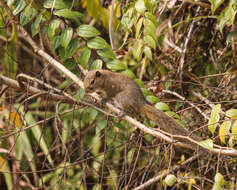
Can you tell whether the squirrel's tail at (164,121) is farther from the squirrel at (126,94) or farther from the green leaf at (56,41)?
the green leaf at (56,41)

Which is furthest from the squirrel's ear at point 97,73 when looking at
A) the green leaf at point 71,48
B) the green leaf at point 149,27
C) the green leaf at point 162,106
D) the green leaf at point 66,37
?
the green leaf at point 149,27

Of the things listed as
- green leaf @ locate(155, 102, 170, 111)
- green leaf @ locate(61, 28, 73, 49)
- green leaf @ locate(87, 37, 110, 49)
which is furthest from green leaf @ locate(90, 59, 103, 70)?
green leaf @ locate(155, 102, 170, 111)

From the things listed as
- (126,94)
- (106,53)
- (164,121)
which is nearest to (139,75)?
(126,94)

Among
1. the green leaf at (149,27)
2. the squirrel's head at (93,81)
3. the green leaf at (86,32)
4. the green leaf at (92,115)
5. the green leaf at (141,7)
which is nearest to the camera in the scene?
the green leaf at (141,7)

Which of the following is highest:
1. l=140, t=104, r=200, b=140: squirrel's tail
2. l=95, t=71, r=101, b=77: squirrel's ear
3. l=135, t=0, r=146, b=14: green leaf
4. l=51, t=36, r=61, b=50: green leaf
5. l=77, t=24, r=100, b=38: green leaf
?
l=135, t=0, r=146, b=14: green leaf

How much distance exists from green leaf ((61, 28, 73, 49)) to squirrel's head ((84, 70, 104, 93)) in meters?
0.81

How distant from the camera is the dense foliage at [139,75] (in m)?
2.36

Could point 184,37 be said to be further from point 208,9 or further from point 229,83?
point 229,83

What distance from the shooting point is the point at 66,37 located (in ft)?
8.29

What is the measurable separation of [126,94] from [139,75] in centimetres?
43

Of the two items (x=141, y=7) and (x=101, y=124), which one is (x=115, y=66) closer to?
(x=101, y=124)

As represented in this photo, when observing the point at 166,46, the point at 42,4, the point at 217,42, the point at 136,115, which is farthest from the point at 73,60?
the point at 217,42

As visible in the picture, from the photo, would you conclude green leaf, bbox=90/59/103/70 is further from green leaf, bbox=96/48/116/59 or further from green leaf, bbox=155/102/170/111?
green leaf, bbox=155/102/170/111

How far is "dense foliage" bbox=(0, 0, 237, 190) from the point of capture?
7.75 feet
